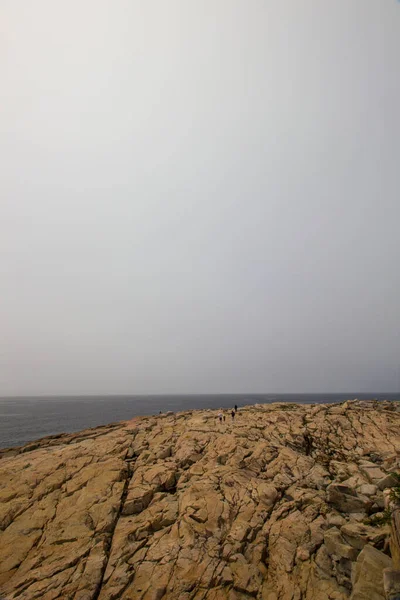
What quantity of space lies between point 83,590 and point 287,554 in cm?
1089

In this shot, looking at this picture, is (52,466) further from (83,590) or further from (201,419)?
(201,419)

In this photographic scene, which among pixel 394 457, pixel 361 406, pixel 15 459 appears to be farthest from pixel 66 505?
pixel 361 406

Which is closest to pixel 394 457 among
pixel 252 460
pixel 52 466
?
pixel 252 460

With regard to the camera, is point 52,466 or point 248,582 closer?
point 248,582

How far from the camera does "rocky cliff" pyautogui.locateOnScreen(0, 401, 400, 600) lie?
520 inches

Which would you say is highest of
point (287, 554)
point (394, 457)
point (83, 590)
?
point (394, 457)

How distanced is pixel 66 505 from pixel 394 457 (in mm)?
Answer: 24885

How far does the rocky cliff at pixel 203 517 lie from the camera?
13195 millimetres

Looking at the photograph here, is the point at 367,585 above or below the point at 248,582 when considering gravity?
above

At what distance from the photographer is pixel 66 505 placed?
61.3ft

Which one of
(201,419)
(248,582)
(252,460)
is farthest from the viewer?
(201,419)

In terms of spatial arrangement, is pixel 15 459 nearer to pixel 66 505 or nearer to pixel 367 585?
pixel 66 505

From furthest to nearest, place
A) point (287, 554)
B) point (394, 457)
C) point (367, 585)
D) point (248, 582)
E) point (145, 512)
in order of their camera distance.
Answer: point (394, 457), point (145, 512), point (287, 554), point (248, 582), point (367, 585)

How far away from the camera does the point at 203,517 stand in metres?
16.7
